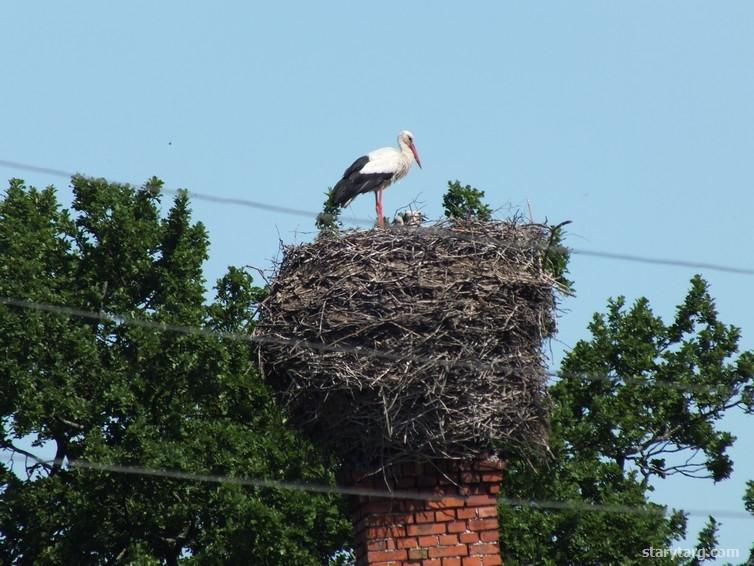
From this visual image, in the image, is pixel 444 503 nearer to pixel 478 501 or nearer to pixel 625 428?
pixel 478 501

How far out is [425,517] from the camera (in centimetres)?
1161

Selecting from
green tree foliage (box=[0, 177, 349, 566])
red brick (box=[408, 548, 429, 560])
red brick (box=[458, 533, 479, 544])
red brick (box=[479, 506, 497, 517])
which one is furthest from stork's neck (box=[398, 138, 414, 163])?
red brick (box=[408, 548, 429, 560])

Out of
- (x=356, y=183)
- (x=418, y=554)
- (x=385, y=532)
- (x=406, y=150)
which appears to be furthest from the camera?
(x=406, y=150)

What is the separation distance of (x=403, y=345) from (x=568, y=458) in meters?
9.56

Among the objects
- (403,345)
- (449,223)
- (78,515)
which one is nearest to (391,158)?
(449,223)

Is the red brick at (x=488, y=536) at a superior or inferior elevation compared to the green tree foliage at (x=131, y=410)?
inferior

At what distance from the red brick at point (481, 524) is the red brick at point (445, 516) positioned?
13 centimetres

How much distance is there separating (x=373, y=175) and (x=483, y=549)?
19.7 feet

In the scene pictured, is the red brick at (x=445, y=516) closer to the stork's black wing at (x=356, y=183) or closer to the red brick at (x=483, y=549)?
the red brick at (x=483, y=549)

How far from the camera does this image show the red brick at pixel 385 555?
11508 millimetres

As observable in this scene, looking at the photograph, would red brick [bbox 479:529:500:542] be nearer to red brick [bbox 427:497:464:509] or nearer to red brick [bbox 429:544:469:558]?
red brick [bbox 429:544:469:558]

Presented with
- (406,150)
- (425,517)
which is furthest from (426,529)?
(406,150)

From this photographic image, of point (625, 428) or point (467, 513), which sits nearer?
point (467, 513)

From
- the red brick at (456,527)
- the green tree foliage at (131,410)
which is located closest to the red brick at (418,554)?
the red brick at (456,527)
